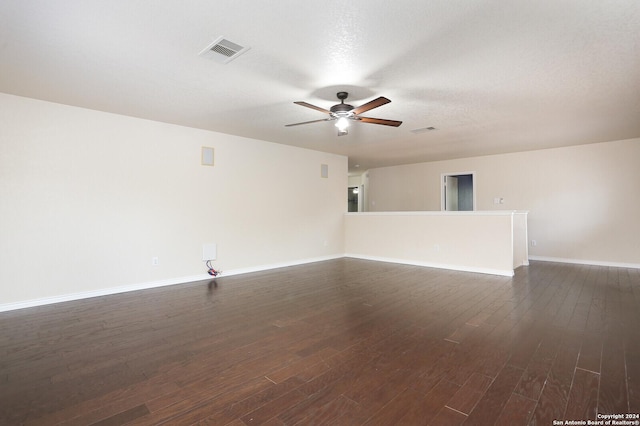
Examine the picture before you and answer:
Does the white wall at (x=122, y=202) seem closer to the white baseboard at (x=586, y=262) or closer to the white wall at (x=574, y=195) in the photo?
the white wall at (x=574, y=195)

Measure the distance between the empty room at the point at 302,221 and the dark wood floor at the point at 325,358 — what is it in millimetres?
21

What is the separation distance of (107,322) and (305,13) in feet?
11.2

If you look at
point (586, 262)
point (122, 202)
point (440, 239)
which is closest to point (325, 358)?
point (122, 202)

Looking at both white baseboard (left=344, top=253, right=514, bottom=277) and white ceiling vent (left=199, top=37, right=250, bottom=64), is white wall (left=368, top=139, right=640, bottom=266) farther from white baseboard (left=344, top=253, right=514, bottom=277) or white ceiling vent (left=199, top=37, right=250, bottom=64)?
white ceiling vent (left=199, top=37, right=250, bottom=64)

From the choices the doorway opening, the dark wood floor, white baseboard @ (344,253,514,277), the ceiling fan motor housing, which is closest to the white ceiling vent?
the ceiling fan motor housing

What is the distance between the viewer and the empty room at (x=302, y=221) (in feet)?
6.49

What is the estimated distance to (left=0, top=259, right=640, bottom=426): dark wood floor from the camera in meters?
1.71

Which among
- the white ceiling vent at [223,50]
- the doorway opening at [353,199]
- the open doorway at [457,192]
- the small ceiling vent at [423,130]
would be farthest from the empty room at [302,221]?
the doorway opening at [353,199]

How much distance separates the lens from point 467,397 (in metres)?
1.82

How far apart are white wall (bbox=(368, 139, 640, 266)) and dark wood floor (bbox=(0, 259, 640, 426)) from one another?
97.3 inches

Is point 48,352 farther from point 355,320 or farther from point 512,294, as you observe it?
point 512,294

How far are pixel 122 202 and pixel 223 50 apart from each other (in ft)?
9.75

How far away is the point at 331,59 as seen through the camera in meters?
2.79

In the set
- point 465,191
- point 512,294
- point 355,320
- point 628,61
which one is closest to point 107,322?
point 355,320
